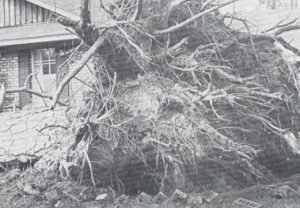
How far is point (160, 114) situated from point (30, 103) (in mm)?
6658

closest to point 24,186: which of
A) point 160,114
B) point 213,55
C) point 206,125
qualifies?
point 160,114

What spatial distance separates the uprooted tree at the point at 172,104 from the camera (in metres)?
8.25

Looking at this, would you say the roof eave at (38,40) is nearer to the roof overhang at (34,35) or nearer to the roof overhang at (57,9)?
the roof overhang at (34,35)

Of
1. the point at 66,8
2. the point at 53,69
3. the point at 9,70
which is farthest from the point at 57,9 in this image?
the point at 9,70

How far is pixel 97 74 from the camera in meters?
9.14

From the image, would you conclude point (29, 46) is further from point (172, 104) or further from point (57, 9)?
point (172, 104)

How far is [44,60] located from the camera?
47.1 ft

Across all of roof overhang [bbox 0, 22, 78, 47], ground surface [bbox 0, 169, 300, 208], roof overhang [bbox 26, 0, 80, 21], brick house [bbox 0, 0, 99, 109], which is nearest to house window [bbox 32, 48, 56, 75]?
brick house [bbox 0, 0, 99, 109]

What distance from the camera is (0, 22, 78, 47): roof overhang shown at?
13.3 meters

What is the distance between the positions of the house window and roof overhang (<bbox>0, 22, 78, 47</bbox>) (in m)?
0.70

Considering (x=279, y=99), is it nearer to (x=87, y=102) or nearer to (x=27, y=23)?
(x=87, y=102)

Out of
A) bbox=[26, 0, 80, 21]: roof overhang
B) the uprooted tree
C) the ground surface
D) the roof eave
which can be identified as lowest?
the ground surface

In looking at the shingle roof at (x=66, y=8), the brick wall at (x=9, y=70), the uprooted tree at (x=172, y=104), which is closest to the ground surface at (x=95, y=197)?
the uprooted tree at (x=172, y=104)

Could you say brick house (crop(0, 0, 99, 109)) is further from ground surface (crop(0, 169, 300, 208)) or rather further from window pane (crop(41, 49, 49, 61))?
ground surface (crop(0, 169, 300, 208))
